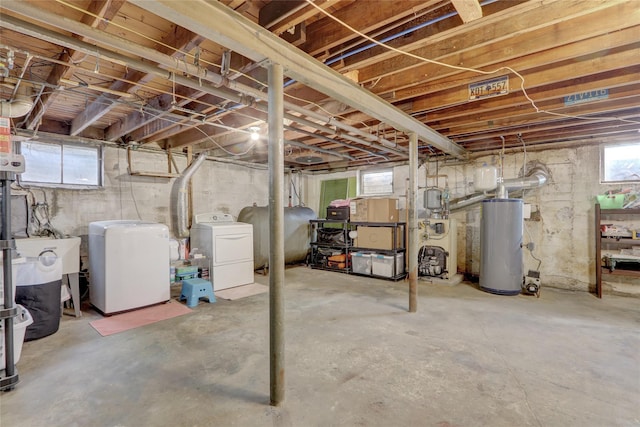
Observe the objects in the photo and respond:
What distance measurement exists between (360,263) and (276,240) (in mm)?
3888

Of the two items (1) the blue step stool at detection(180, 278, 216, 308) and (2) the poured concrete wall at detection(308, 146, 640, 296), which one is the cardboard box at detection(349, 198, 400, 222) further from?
(1) the blue step stool at detection(180, 278, 216, 308)

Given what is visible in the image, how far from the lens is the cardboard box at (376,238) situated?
5215 mm

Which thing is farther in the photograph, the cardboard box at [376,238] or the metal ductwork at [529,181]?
the cardboard box at [376,238]

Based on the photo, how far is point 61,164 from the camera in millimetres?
4082

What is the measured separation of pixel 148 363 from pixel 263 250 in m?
3.27

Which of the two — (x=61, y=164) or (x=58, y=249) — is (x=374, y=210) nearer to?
(x=58, y=249)

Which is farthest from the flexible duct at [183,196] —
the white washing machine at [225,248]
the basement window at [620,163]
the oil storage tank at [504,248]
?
the basement window at [620,163]

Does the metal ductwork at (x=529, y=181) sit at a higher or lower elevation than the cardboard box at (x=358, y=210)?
higher

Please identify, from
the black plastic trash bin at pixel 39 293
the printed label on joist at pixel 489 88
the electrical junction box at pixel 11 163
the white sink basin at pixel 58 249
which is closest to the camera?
the electrical junction box at pixel 11 163

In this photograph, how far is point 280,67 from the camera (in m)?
1.88

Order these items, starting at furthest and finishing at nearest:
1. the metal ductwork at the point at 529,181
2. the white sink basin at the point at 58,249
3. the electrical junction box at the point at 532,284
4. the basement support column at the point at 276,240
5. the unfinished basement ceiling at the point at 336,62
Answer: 1. the metal ductwork at the point at 529,181
2. the electrical junction box at the point at 532,284
3. the white sink basin at the point at 58,249
4. the basement support column at the point at 276,240
5. the unfinished basement ceiling at the point at 336,62

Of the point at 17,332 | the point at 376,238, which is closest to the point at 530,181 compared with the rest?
the point at 376,238

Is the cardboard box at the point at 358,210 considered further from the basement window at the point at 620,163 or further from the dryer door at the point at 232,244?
the basement window at the point at 620,163

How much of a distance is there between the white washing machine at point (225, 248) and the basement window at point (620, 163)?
18.3 ft
